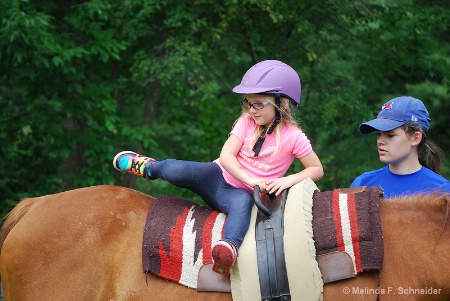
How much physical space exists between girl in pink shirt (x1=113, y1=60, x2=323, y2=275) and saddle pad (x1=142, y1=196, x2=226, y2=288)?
136mm

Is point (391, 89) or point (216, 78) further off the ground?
point (216, 78)

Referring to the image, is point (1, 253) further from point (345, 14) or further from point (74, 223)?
point (345, 14)

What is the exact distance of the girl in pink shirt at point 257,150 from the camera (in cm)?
328

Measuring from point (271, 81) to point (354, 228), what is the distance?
0.89 metres

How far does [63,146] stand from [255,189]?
5421 mm

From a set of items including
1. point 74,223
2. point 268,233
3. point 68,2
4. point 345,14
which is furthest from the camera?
point 345,14

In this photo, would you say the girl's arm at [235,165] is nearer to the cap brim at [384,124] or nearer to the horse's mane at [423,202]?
the horse's mane at [423,202]

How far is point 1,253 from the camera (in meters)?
3.46

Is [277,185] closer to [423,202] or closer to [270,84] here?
[270,84]

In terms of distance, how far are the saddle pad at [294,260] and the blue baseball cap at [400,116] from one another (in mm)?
716

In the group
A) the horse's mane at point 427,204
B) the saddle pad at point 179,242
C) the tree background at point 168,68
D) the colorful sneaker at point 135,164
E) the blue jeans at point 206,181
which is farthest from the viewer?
the tree background at point 168,68

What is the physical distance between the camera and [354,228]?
2.98m

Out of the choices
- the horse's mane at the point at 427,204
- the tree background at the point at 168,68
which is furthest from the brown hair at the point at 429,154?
the tree background at the point at 168,68

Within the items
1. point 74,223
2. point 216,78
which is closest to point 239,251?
point 74,223
